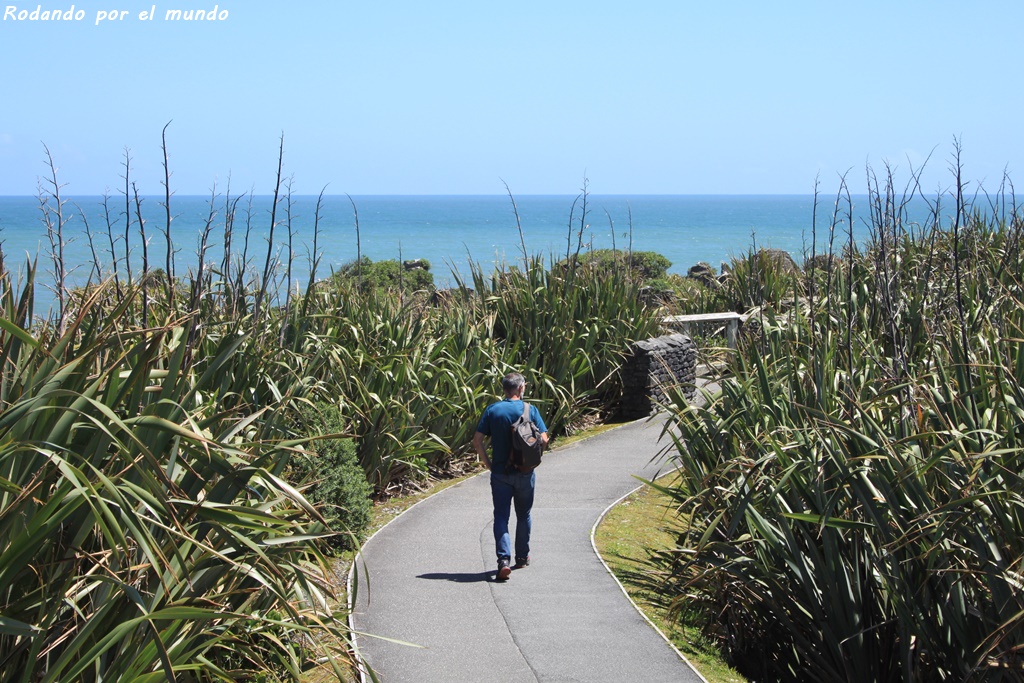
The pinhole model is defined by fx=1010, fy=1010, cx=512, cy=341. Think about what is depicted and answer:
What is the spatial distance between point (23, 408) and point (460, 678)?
10.3ft

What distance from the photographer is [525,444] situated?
7562 mm

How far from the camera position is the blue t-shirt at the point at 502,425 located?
7695 mm

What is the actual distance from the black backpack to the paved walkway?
0.87m

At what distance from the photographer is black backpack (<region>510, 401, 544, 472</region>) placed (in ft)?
24.9

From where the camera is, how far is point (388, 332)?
36.5ft

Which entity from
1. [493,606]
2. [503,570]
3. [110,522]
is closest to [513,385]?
[503,570]

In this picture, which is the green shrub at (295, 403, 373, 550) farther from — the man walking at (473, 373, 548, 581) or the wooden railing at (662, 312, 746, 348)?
the wooden railing at (662, 312, 746, 348)

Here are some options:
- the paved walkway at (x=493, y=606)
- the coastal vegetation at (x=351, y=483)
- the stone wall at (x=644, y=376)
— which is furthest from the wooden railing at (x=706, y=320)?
the paved walkway at (x=493, y=606)

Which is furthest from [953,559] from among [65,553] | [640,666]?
[65,553]

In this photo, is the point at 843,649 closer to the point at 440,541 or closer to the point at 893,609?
the point at 893,609

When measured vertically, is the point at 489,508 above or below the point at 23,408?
below

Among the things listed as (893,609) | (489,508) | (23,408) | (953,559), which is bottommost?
(489,508)

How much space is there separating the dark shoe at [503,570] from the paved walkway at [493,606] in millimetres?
70

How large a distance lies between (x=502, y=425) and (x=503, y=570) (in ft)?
3.54
